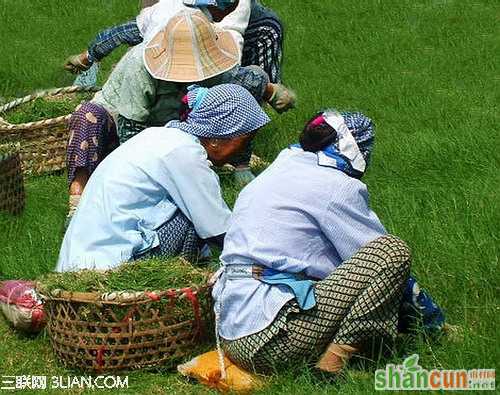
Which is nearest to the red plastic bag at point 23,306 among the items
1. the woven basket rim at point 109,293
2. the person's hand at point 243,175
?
the woven basket rim at point 109,293

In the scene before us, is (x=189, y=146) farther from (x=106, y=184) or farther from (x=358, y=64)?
(x=358, y=64)

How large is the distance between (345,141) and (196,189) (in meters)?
0.82

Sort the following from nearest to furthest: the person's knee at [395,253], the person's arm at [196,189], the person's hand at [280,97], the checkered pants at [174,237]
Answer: the person's knee at [395,253] → the person's arm at [196,189] → the checkered pants at [174,237] → the person's hand at [280,97]

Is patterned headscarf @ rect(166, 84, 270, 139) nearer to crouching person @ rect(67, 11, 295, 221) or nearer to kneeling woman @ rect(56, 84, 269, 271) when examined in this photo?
kneeling woman @ rect(56, 84, 269, 271)

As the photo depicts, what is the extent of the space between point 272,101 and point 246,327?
2.78m

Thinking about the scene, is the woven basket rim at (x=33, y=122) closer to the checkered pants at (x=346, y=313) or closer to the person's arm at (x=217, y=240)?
the person's arm at (x=217, y=240)

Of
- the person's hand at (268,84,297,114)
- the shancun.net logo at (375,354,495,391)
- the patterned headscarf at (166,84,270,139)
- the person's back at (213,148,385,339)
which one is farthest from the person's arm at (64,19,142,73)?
the shancun.net logo at (375,354,495,391)

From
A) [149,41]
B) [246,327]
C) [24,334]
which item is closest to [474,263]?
[246,327]

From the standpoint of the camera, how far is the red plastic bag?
490 centimetres

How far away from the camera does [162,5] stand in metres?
6.70

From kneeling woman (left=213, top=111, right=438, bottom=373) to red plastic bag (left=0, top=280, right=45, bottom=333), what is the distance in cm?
91

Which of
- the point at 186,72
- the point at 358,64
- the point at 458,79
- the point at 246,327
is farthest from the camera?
the point at 358,64

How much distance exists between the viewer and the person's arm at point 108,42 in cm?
721

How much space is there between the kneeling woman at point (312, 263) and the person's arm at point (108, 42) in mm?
2985
